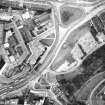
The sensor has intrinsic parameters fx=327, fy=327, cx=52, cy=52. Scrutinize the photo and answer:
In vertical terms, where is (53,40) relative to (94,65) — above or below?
above

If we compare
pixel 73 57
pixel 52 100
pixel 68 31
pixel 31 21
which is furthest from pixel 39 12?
pixel 52 100

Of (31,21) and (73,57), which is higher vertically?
(31,21)

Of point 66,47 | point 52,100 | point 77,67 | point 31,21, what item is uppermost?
point 31,21

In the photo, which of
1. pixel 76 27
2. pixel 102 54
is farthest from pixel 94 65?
pixel 76 27

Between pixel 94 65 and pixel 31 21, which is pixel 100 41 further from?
pixel 31 21

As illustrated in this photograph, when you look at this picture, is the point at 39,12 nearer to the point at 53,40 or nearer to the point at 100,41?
the point at 53,40
